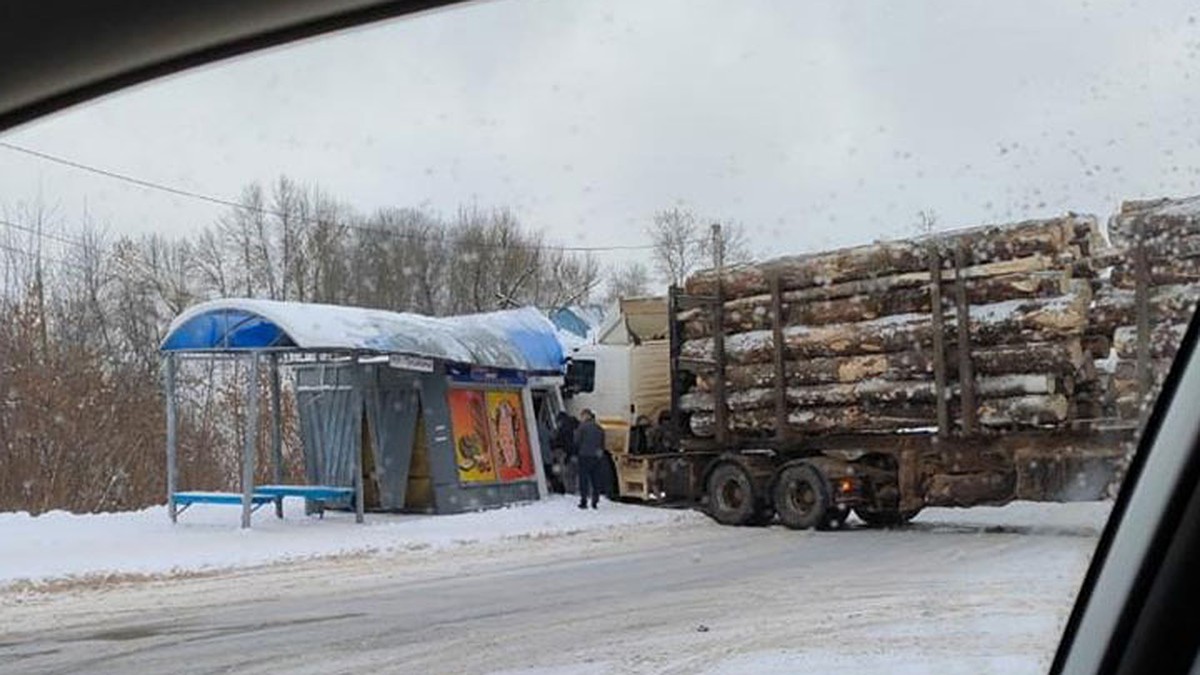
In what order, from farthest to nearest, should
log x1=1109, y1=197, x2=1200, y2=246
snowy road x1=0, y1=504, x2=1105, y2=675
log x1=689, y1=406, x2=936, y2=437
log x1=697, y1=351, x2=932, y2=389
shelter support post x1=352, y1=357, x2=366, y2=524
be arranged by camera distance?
shelter support post x1=352, y1=357, x2=366, y2=524 → log x1=689, y1=406, x2=936, y2=437 → log x1=697, y1=351, x2=932, y2=389 → snowy road x1=0, y1=504, x2=1105, y2=675 → log x1=1109, y1=197, x2=1200, y2=246

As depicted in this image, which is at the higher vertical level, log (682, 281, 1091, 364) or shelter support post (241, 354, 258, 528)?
log (682, 281, 1091, 364)

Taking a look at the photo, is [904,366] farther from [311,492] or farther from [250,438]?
[250,438]

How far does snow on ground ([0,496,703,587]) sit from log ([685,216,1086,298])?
3393 millimetres

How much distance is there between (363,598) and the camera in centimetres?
985

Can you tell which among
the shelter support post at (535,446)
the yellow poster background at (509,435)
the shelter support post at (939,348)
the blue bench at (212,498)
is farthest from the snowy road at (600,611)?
the shelter support post at (535,446)

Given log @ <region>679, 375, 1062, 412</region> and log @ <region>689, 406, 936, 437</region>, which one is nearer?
log @ <region>679, 375, 1062, 412</region>

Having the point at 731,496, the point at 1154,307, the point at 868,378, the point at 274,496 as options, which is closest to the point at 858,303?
the point at 868,378

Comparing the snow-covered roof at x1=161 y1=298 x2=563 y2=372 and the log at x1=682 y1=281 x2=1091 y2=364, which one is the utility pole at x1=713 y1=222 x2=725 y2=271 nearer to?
the snow-covered roof at x1=161 y1=298 x2=563 y2=372

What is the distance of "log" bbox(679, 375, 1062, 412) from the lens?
44.0 feet

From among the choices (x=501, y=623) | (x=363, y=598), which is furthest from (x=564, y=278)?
(x=363, y=598)

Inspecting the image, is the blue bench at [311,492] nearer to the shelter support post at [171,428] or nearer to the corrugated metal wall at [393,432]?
the shelter support post at [171,428]

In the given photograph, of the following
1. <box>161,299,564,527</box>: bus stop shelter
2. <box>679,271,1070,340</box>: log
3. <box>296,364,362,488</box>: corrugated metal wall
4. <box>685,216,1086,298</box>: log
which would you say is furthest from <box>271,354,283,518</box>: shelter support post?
<box>679,271,1070,340</box>: log

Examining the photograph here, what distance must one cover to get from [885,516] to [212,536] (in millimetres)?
7001

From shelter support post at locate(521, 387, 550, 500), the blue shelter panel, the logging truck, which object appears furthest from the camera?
shelter support post at locate(521, 387, 550, 500)
